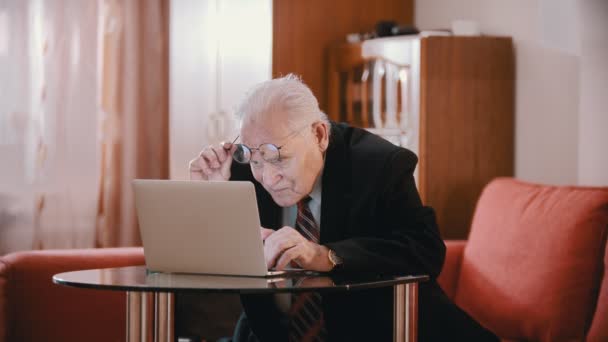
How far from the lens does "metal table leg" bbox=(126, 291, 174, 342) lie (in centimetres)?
175

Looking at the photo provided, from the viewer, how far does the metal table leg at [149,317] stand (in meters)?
1.75

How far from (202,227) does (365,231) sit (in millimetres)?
521

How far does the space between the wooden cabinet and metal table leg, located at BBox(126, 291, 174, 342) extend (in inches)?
84.8

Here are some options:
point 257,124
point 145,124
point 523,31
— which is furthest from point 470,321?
point 145,124

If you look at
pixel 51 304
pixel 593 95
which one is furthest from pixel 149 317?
pixel 593 95

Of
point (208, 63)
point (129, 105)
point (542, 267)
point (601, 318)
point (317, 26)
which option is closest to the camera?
point (601, 318)

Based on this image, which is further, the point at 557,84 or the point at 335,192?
the point at 557,84

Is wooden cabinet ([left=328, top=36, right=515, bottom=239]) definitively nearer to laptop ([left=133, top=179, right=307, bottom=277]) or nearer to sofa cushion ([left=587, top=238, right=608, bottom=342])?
sofa cushion ([left=587, top=238, right=608, bottom=342])

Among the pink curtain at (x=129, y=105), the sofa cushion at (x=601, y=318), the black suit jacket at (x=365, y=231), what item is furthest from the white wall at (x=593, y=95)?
the pink curtain at (x=129, y=105)

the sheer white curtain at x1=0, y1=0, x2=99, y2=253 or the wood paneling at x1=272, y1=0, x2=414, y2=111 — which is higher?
the wood paneling at x1=272, y1=0, x2=414, y2=111

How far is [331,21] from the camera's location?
4.57 m

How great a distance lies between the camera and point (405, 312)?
5.91ft

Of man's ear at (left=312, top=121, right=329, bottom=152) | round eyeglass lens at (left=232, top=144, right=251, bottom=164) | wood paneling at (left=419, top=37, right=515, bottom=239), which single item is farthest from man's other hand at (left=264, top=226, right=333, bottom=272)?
wood paneling at (left=419, top=37, right=515, bottom=239)

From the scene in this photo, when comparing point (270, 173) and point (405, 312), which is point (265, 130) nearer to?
point (270, 173)
